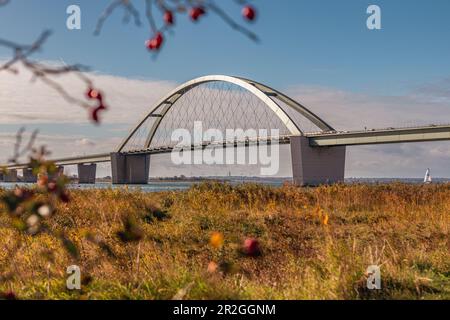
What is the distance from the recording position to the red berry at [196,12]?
2.14 meters

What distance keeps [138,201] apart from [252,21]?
1343 centimetres

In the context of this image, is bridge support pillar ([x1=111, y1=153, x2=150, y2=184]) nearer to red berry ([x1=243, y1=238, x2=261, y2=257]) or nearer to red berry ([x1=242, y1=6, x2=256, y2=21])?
red berry ([x1=243, y1=238, x2=261, y2=257])

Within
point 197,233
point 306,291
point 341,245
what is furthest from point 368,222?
point 306,291

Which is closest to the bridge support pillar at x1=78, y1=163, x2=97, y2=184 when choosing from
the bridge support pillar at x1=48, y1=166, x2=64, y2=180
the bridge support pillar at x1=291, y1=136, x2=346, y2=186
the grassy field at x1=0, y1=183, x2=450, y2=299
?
the bridge support pillar at x1=291, y1=136, x2=346, y2=186

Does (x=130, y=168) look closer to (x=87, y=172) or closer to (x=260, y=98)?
(x=87, y=172)

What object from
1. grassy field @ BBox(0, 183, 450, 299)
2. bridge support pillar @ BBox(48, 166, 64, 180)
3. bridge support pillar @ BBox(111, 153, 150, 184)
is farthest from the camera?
bridge support pillar @ BBox(111, 153, 150, 184)

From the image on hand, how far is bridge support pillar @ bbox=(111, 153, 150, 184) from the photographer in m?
79.4

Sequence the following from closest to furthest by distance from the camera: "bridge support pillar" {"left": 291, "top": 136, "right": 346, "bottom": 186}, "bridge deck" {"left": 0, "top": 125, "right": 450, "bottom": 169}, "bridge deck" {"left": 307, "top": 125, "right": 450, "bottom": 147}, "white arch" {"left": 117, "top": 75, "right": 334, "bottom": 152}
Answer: "bridge deck" {"left": 307, "top": 125, "right": 450, "bottom": 147} < "bridge deck" {"left": 0, "top": 125, "right": 450, "bottom": 169} < "bridge support pillar" {"left": 291, "top": 136, "right": 346, "bottom": 186} < "white arch" {"left": 117, "top": 75, "right": 334, "bottom": 152}

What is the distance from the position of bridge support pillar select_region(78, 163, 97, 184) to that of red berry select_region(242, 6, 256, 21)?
85019 millimetres

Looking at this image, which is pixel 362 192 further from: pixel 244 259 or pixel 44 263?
pixel 44 263

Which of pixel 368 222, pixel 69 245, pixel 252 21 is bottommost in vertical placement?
pixel 368 222

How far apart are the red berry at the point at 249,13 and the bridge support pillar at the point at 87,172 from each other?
279 feet
